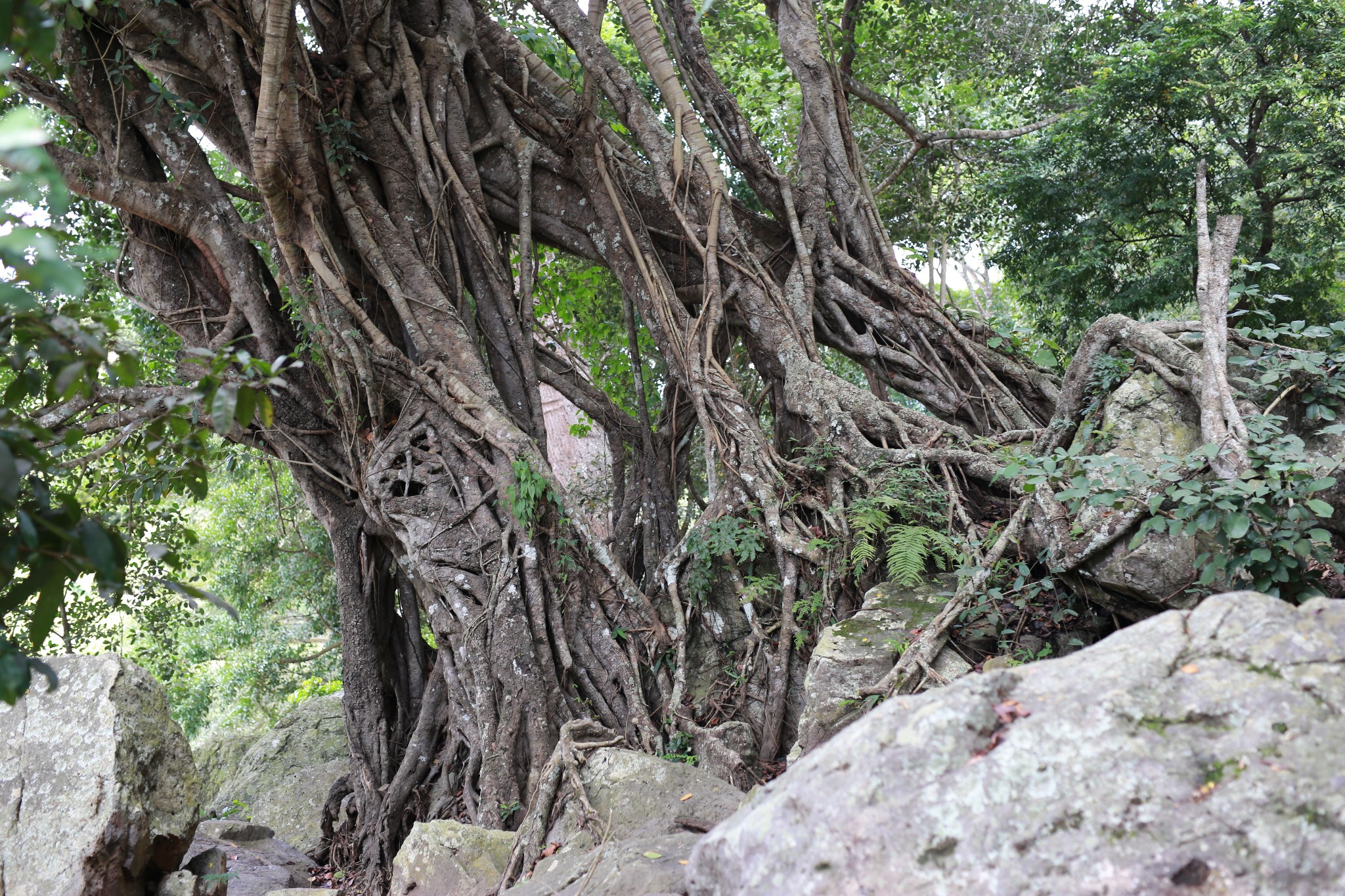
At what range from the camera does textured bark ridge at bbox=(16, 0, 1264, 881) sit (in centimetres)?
499

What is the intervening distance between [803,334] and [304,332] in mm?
3074

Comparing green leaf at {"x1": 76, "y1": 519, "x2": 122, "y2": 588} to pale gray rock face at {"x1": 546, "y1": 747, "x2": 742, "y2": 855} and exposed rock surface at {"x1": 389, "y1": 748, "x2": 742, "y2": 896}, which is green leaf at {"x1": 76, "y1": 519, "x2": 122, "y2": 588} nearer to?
exposed rock surface at {"x1": 389, "y1": 748, "x2": 742, "y2": 896}

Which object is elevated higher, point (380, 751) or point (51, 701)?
point (51, 701)

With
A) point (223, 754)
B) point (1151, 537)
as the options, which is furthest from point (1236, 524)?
point (223, 754)

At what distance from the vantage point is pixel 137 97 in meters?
5.80

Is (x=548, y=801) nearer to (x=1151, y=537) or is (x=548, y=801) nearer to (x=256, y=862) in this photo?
(x=256, y=862)

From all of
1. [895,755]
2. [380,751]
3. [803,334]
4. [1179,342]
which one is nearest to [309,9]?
[803,334]

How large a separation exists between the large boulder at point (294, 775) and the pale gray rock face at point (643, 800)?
2.95m

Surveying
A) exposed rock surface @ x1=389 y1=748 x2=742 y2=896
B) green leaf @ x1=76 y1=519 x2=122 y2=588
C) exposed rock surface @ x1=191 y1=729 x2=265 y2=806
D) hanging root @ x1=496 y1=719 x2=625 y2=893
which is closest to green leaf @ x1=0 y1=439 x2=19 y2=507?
green leaf @ x1=76 y1=519 x2=122 y2=588

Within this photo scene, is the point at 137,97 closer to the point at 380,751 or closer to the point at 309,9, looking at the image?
the point at 309,9

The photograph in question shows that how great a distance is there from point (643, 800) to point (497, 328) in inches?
135

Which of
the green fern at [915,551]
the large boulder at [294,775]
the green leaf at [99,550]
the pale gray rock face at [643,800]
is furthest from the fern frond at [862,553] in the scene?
the large boulder at [294,775]

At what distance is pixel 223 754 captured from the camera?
27.0 feet

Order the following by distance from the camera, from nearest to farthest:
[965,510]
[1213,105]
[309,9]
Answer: [965,510], [309,9], [1213,105]
